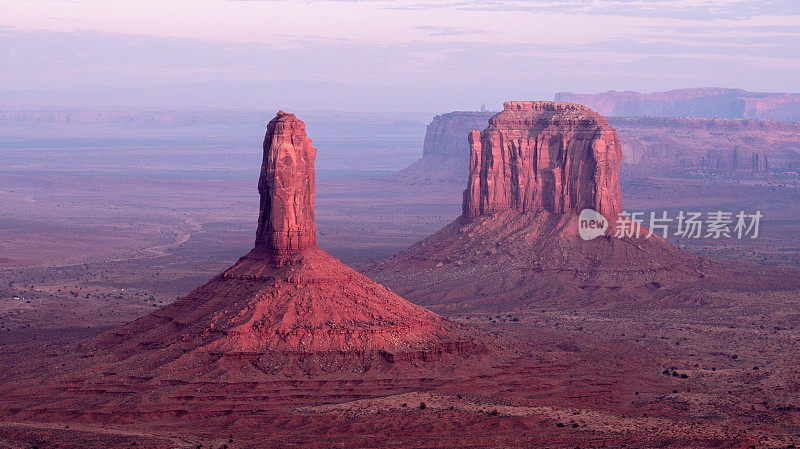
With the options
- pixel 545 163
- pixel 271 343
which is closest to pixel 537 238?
pixel 545 163

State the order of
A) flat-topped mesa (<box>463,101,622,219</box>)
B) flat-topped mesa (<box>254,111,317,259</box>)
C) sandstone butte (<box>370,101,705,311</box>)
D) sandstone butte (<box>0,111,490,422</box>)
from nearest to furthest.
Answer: sandstone butte (<box>0,111,490,422</box>) → flat-topped mesa (<box>254,111,317,259</box>) → sandstone butte (<box>370,101,705,311</box>) → flat-topped mesa (<box>463,101,622,219</box>)

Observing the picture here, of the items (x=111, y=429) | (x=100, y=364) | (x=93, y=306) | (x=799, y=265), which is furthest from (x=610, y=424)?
(x=799, y=265)

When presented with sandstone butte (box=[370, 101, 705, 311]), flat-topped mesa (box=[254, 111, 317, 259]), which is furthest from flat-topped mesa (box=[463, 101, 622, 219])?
flat-topped mesa (box=[254, 111, 317, 259])

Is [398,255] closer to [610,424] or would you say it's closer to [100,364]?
[100,364]

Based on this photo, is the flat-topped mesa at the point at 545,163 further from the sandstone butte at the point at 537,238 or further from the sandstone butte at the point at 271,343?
the sandstone butte at the point at 271,343

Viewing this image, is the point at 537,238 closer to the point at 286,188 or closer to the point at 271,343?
the point at 286,188

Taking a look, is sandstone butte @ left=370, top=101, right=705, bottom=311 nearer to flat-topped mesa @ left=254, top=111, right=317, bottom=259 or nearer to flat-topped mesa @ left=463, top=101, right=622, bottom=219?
flat-topped mesa @ left=463, top=101, right=622, bottom=219
